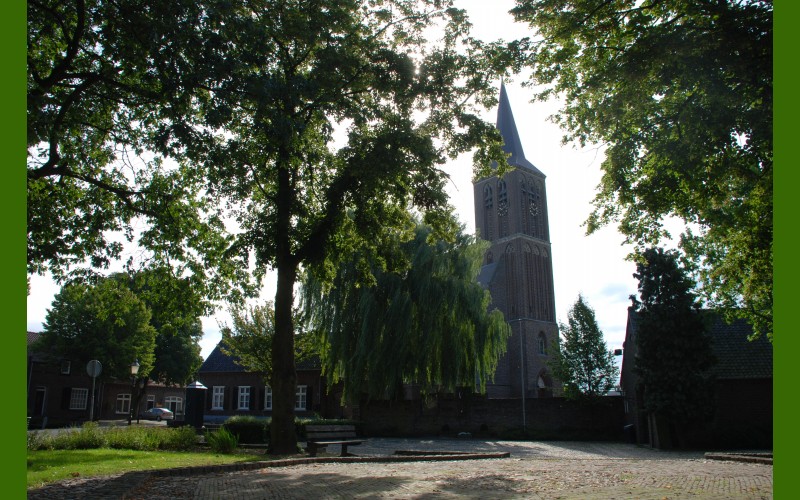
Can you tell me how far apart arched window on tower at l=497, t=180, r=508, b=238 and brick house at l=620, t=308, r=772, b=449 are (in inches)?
Result: 1462

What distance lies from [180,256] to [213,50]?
883 cm

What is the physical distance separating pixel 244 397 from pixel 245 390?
1.68 ft

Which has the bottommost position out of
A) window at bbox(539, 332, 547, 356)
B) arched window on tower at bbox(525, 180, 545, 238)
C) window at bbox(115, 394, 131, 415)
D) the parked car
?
the parked car

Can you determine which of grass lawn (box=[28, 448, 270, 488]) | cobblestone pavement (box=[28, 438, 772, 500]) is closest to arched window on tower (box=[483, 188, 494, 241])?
grass lawn (box=[28, 448, 270, 488])

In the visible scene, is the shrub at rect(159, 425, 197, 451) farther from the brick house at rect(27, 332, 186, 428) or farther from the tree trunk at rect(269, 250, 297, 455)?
the brick house at rect(27, 332, 186, 428)

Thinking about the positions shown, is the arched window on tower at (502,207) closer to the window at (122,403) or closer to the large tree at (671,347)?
the large tree at (671,347)

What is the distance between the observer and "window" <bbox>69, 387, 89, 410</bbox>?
4738 cm

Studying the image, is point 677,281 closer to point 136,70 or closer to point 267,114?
point 267,114

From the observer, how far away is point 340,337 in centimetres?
2662

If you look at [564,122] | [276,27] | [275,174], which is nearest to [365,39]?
[276,27]

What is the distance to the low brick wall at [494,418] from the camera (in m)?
27.7

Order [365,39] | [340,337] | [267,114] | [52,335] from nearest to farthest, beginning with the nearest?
1. [267,114]
2. [365,39]
3. [340,337]
4. [52,335]

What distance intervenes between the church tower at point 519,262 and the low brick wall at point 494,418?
2046 centimetres

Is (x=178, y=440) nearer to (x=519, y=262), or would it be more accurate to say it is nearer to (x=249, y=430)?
(x=249, y=430)
